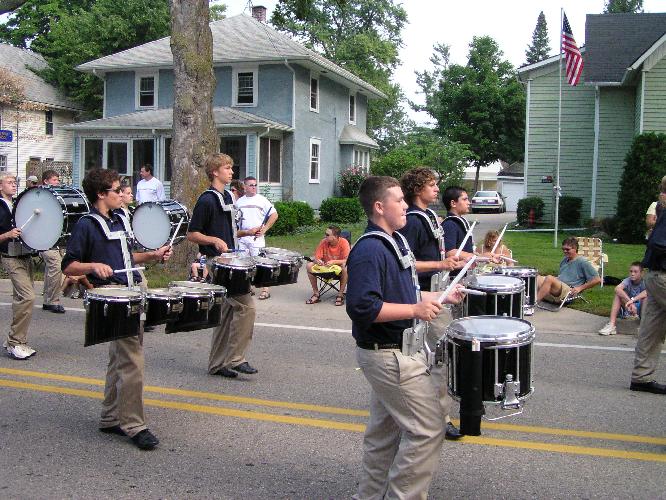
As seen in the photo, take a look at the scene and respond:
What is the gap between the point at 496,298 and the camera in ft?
19.6

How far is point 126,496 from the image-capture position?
485cm

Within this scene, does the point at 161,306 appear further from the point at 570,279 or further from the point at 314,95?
the point at 314,95

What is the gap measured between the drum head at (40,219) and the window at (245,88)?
2293 cm

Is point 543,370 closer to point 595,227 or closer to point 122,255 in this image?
point 122,255

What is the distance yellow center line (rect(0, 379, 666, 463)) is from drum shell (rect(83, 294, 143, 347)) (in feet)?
4.68

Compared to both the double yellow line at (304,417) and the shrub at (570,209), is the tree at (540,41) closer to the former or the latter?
the shrub at (570,209)

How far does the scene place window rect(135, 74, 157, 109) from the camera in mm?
32688

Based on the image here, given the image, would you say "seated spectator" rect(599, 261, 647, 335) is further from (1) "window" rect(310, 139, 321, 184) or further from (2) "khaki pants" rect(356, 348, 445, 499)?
(1) "window" rect(310, 139, 321, 184)

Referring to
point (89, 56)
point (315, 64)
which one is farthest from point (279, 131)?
point (89, 56)

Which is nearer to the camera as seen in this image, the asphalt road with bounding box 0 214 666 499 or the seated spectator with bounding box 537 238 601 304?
the asphalt road with bounding box 0 214 666 499

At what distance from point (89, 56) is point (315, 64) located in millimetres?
18821

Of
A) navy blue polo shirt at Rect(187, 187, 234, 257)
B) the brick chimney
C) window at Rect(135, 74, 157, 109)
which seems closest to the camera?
navy blue polo shirt at Rect(187, 187, 234, 257)

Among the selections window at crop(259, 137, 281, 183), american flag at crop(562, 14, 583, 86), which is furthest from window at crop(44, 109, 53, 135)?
american flag at crop(562, 14, 583, 86)

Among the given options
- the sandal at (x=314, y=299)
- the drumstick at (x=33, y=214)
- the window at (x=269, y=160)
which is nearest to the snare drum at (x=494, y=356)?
the drumstick at (x=33, y=214)
